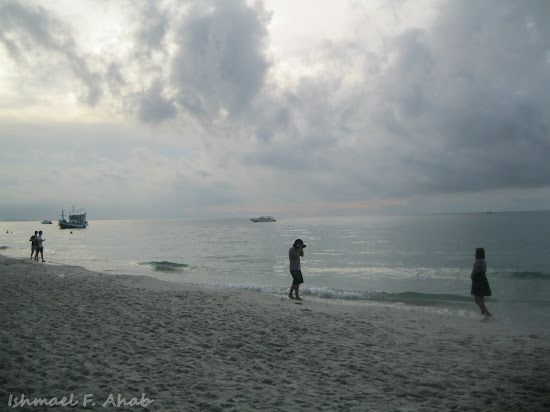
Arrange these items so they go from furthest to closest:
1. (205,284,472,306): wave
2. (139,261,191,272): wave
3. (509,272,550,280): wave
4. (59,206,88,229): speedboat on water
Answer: (59,206,88,229): speedboat on water, (139,261,191,272): wave, (509,272,550,280): wave, (205,284,472,306): wave

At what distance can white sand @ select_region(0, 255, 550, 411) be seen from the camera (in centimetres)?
496

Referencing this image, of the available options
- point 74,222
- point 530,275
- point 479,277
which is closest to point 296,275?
point 479,277

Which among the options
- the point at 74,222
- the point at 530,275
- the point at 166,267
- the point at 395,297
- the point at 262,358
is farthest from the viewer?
the point at 74,222

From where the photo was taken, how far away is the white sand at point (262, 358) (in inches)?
195

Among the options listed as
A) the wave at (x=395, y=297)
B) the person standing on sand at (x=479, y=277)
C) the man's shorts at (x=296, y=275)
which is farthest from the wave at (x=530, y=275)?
the man's shorts at (x=296, y=275)

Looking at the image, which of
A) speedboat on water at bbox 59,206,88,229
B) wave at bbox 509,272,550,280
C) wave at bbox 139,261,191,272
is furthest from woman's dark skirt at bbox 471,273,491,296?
speedboat on water at bbox 59,206,88,229

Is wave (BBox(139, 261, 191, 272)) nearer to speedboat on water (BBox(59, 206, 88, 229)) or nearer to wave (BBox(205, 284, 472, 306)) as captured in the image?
wave (BBox(205, 284, 472, 306))

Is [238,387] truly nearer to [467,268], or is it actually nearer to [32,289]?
[32,289]

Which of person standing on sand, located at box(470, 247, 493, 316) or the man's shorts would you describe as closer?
person standing on sand, located at box(470, 247, 493, 316)

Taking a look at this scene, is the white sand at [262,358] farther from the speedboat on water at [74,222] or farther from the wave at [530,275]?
the speedboat on water at [74,222]

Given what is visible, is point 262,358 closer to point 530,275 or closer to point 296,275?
point 296,275

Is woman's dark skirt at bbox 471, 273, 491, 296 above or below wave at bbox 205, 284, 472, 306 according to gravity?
above

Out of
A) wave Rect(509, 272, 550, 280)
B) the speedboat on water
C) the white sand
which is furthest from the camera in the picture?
the speedboat on water

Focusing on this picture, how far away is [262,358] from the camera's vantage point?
6.68 meters
